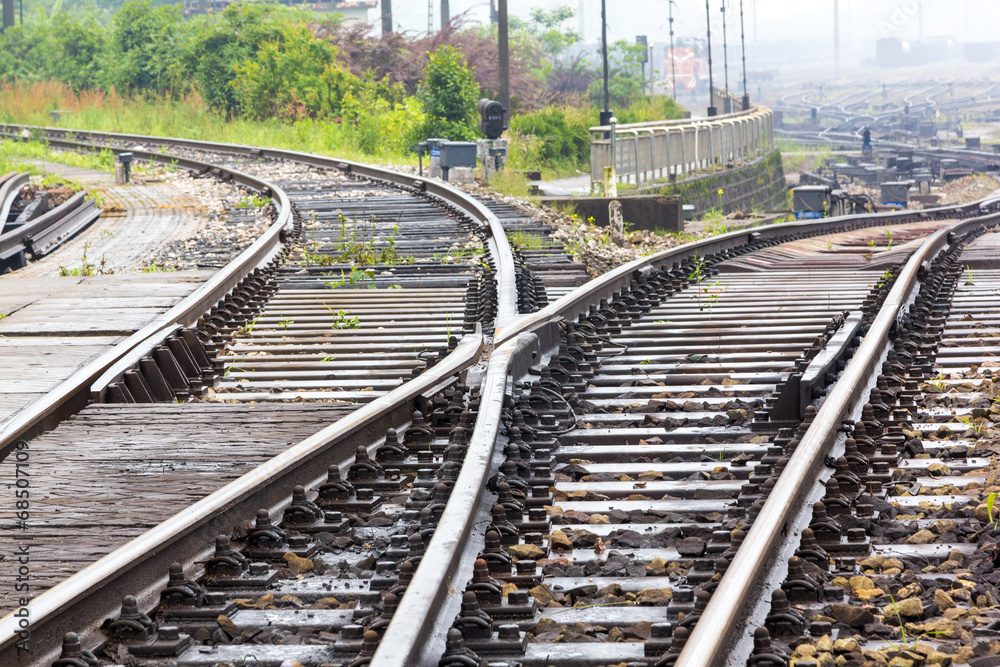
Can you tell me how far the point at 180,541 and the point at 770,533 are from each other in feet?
5.82

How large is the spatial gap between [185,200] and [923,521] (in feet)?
47.4

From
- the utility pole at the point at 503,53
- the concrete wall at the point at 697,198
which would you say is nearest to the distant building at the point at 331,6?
the concrete wall at the point at 697,198

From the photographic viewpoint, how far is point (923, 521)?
3.96 m

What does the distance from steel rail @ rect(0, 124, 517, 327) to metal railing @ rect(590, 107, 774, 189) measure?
5223mm

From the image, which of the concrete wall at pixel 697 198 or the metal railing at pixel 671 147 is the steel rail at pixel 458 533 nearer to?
the concrete wall at pixel 697 198

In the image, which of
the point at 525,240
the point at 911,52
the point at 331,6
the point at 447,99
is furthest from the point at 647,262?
the point at 911,52

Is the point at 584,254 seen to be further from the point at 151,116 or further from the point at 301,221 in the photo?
the point at 151,116

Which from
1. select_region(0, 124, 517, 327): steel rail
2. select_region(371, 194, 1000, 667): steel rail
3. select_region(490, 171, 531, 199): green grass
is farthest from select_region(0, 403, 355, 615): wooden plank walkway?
select_region(490, 171, 531, 199): green grass

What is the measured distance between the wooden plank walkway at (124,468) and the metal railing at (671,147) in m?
17.5

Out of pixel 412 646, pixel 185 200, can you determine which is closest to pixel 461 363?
pixel 412 646

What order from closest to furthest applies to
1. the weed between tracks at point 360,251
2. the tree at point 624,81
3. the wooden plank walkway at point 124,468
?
1. the wooden plank walkway at point 124,468
2. the weed between tracks at point 360,251
3. the tree at point 624,81

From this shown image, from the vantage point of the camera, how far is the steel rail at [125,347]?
17.1ft

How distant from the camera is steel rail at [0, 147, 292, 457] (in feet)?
17.1

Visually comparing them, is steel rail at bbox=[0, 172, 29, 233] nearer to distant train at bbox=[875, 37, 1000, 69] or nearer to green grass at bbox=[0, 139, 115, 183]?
green grass at bbox=[0, 139, 115, 183]
